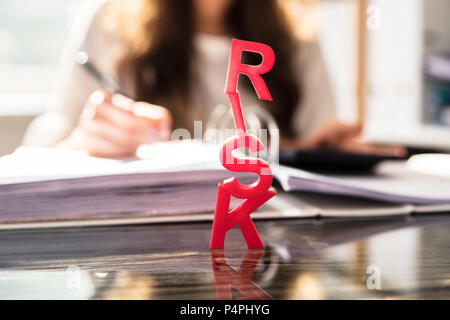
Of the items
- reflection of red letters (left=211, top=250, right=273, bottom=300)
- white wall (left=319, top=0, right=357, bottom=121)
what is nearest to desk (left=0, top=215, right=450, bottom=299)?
reflection of red letters (left=211, top=250, right=273, bottom=300)

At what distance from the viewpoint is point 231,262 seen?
0.79 ft

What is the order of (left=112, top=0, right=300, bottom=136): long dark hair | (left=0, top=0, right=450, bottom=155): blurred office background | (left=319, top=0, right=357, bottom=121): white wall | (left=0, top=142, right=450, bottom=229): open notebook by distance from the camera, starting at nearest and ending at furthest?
(left=0, top=142, right=450, bottom=229): open notebook → (left=112, top=0, right=300, bottom=136): long dark hair → (left=0, top=0, right=450, bottom=155): blurred office background → (left=319, top=0, right=357, bottom=121): white wall

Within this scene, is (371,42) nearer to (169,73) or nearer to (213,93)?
(213,93)

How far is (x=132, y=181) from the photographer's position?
1.05 feet

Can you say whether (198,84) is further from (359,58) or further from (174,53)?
(359,58)

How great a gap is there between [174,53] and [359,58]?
5.64 ft

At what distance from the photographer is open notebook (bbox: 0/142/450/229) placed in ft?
1.04

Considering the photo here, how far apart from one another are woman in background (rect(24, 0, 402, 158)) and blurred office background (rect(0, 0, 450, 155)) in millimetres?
756

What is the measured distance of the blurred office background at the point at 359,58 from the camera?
2148 mm

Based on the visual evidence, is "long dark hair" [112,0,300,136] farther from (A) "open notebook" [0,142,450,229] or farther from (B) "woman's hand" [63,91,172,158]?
(A) "open notebook" [0,142,450,229]

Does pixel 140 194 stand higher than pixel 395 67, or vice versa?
pixel 395 67

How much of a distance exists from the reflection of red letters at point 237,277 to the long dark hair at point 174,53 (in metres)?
0.98

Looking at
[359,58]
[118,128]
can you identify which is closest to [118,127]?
[118,128]
